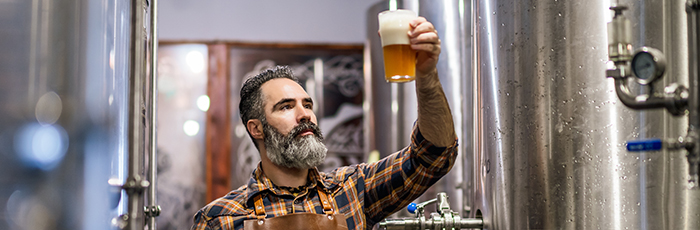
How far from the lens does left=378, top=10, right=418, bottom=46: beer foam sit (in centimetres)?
142

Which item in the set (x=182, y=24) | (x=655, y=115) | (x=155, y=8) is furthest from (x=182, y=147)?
(x=655, y=115)

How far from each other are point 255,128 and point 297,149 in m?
0.30

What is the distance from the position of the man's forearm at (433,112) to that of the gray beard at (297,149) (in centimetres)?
40

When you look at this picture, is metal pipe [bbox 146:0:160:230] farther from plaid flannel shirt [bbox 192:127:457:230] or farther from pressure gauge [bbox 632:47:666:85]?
pressure gauge [bbox 632:47:666:85]

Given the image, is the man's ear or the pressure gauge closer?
the pressure gauge

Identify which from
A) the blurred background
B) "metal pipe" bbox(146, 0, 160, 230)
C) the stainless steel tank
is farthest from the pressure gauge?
"metal pipe" bbox(146, 0, 160, 230)

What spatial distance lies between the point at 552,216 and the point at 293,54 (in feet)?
13.8

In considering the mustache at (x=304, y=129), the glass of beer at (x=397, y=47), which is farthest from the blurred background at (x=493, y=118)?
the mustache at (x=304, y=129)

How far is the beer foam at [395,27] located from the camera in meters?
1.42

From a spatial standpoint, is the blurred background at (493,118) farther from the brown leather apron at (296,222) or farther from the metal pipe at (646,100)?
the brown leather apron at (296,222)

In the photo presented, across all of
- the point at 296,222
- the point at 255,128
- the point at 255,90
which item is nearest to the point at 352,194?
the point at 296,222

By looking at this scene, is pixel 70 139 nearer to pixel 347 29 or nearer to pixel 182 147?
pixel 182 147

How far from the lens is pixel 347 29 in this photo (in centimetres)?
562

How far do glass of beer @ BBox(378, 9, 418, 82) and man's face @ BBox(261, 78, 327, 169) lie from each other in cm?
65
